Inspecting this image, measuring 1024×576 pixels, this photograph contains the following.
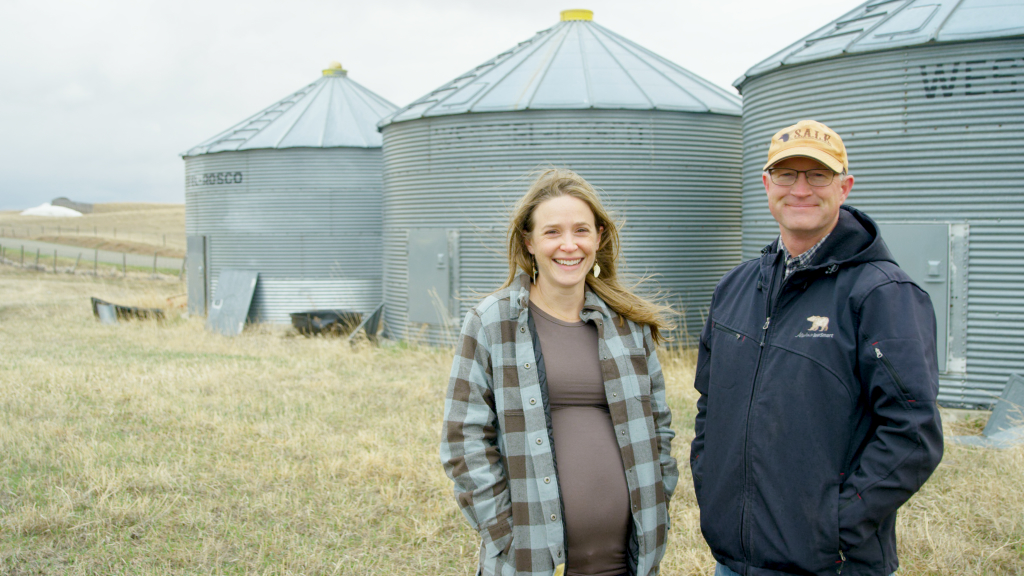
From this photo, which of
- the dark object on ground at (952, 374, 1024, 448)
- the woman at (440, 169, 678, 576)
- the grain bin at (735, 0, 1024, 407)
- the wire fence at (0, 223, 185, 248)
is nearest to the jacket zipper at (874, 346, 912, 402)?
the woman at (440, 169, 678, 576)

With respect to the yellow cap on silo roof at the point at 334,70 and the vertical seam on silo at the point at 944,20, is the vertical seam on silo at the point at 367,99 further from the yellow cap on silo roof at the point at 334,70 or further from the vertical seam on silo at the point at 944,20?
the vertical seam on silo at the point at 944,20

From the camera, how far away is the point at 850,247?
231cm

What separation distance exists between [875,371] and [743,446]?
47 centimetres

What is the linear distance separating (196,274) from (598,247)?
1561cm

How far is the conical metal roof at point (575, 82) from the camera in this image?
10.8 m

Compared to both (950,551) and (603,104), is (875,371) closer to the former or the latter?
(950,551)

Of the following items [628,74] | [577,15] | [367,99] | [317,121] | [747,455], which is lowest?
[747,455]

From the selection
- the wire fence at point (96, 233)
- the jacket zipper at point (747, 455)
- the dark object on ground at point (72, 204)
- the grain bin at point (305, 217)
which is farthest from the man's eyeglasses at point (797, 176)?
the dark object on ground at point (72, 204)

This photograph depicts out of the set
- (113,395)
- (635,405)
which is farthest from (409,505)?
(113,395)

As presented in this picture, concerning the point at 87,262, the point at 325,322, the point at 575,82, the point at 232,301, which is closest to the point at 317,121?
the point at 232,301

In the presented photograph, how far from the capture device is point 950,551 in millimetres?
4316

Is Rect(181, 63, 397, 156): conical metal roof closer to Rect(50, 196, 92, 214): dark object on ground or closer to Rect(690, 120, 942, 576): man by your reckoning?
Rect(690, 120, 942, 576): man

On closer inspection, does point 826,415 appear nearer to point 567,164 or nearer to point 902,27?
point 902,27

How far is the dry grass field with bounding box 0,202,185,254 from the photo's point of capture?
45781mm
